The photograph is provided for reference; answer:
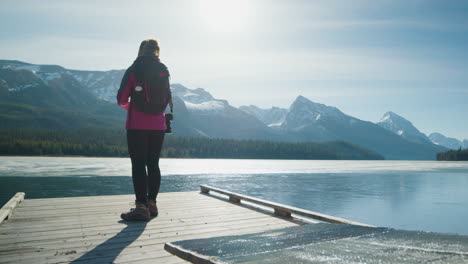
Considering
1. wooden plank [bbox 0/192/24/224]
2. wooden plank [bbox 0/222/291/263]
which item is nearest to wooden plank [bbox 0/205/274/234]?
wooden plank [bbox 0/192/24/224]

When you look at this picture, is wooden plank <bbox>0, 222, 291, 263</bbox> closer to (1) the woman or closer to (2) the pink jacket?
(1) the woman

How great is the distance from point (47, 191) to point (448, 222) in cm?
2531

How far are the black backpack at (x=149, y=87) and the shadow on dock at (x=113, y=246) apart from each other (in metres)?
1.88

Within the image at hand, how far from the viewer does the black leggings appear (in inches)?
246

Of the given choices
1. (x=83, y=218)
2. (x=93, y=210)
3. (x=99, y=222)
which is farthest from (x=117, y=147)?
(x=99, y=222)

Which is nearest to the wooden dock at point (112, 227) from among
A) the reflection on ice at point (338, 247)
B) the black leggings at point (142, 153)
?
the black leggings at point (142, 153)

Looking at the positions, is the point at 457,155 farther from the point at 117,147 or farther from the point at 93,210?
the point at 93,210

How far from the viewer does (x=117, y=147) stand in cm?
12544

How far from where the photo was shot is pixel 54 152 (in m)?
112

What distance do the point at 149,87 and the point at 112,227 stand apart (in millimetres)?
2312

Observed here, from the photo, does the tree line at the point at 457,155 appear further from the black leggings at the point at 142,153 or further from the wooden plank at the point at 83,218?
the black leggings at the point at 142,153

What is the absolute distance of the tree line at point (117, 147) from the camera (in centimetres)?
11154

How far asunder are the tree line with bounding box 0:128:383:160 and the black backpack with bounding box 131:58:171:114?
117m

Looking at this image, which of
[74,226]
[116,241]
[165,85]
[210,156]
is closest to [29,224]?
[74,226]
